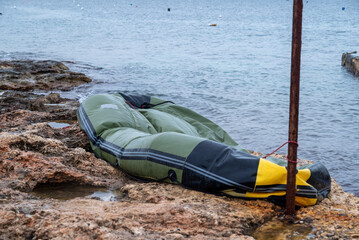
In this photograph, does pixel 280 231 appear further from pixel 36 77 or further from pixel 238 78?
pixel 238 78

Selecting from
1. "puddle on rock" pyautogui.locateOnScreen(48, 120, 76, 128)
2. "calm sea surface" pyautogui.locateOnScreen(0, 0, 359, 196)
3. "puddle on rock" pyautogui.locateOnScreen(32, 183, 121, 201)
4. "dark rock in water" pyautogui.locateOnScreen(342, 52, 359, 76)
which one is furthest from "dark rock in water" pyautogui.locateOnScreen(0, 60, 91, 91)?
"dark rock in water" pyautogui.locateOnScreen(342, 52, 359, 76)

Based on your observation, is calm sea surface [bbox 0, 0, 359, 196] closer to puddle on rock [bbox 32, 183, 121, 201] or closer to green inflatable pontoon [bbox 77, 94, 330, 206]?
green inflatable pontoon [bbox 77, 94, 330, 206]

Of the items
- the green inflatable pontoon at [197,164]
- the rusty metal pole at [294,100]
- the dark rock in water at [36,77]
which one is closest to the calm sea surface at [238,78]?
the dark rock in water at [36,77]

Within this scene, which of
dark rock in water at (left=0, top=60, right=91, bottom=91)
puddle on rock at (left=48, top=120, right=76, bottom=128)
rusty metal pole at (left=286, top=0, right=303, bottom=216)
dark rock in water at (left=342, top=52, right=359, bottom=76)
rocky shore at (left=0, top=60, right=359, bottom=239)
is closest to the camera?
rocky shore at (left=0, top=60, right=359, bottom=239)

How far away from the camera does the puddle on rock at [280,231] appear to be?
11.3ft

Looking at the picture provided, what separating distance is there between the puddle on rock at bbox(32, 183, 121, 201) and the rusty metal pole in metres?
1.70

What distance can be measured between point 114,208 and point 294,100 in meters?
1.88

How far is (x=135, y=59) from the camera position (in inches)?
807

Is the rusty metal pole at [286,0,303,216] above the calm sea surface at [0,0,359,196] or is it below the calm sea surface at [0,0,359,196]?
above

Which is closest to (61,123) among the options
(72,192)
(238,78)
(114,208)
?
(72,192)

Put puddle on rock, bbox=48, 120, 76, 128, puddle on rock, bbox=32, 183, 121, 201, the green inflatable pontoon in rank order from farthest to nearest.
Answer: puddle on rock, bbox=48, 120, 76, 128 < puddle on rock, bbox=32, 183, 121, 201 < the green inflatable pontoon

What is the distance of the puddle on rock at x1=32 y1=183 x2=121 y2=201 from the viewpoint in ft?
13.4

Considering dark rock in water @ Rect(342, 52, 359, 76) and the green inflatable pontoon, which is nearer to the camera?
A: the green inflatable pontoon

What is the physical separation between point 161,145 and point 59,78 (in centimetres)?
944
